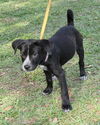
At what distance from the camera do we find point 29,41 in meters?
4.35

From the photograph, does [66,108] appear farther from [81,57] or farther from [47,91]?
[81,57]

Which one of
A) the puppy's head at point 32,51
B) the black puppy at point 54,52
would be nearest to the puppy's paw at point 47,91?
the black puppy at point 54,52

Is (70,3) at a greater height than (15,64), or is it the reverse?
(15,64)

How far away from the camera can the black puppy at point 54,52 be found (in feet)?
14.0

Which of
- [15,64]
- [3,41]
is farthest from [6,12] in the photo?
[15,64]

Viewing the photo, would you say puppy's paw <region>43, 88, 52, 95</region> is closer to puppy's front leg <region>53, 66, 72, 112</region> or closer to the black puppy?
the black puppy

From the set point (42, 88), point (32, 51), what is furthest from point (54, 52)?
point (42, 88)

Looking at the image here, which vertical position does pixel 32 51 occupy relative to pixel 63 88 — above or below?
above

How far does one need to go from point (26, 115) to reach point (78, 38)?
171 centimetres

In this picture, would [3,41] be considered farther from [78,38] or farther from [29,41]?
[29,41]

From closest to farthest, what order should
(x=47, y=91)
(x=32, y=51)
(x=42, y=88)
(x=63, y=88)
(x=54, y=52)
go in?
(x=32, y=51), (x=63, y=88), (x=54, y=52), (x=47, y=91), (x=42, y=88)

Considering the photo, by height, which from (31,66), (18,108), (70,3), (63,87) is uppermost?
(31,66)

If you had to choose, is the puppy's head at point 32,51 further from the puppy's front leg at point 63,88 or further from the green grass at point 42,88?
the green grass at point 42,88

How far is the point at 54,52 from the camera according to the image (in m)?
4.70
